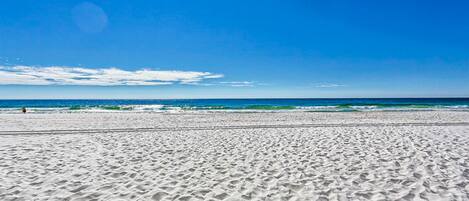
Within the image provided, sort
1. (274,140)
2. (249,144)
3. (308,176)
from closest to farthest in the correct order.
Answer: (308,176) < (249,144) < (274,140)

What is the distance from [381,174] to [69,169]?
6.83 m

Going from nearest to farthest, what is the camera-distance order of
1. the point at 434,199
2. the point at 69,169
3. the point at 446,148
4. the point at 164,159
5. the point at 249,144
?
the point at 434,199 → the point at 69,169 → the point at 164,159 → the point at 446,148 → the point at 249,144

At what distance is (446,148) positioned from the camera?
796cm

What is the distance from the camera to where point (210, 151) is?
26.6ft

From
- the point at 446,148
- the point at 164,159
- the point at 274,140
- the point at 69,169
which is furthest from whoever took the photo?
the point at 274,140

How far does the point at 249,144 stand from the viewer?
9180mm

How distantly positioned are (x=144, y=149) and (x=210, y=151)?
212 centimetres

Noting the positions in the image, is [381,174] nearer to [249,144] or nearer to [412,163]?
[412,163]

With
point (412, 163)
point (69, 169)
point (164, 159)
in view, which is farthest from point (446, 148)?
point (69, 169)

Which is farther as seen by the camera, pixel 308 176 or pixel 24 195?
pixel 308 176

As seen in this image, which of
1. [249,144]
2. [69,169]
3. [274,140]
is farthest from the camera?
[274,140]

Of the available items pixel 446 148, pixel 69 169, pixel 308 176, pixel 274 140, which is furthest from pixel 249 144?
pixel 446 148

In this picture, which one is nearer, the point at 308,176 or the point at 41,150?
the point at 308,176

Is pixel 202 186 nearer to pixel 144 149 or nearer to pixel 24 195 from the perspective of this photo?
pixel 24 195
